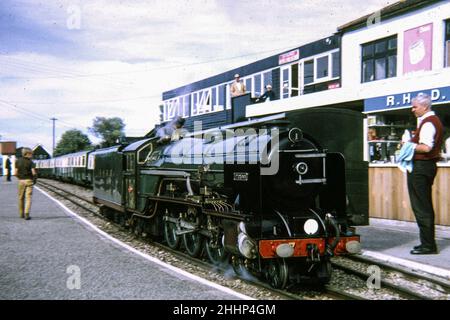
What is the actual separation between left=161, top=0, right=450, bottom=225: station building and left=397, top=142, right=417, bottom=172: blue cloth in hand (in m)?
0.84

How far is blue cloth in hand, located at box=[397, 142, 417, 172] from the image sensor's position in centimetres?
736

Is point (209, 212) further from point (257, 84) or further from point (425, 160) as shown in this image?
point (257, 84)

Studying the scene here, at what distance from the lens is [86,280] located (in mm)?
6168

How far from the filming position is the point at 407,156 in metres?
7.40

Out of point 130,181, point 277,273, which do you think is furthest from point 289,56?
point 277,273

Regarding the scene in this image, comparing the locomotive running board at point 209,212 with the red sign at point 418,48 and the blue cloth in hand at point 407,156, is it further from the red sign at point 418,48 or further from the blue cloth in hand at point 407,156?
the red sign at point 418,48

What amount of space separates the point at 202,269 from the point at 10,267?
2.77 meters

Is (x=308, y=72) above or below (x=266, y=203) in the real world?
above

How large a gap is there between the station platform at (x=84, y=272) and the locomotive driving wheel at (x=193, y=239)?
2.94 ft

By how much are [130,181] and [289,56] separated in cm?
1082

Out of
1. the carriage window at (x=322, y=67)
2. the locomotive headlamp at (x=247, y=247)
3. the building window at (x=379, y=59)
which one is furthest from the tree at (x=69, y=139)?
the locomotive headlamp at (x=247, y=247)

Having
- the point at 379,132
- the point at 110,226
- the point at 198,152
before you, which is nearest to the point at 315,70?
the point at 379,132

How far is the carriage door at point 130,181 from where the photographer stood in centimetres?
1079
